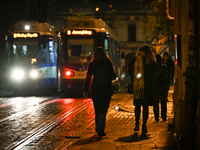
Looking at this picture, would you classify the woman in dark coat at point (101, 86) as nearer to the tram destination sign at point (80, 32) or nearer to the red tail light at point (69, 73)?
the red tail light at point (69, 73)

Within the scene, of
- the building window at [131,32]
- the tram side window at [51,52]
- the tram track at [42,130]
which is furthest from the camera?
the building window at [131,32]

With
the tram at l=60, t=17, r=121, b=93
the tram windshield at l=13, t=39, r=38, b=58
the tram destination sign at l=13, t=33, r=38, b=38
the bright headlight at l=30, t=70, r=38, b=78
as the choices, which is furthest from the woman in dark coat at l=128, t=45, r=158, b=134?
the tram destination sign at l=13, t=33, r=38, b=38

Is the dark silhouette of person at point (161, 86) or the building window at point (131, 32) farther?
the building window at point (131, 32)

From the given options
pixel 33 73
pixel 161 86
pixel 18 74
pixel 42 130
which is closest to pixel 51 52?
pixel 33 73

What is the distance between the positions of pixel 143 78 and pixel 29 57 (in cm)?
1295

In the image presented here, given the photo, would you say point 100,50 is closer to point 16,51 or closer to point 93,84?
point 93,84

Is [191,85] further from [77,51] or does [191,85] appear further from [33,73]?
[33,73]

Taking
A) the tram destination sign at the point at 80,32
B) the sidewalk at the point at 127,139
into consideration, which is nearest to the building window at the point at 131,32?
the tram destination sign at the point at 80,32

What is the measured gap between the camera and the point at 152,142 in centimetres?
734

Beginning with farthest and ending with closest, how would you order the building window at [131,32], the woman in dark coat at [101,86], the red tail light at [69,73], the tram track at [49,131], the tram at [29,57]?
1. the building window at [131,32]
2. the tram at [29,57]
3. the red tail light at [69,73]
4. the woman in dark coat at [101,86]
5. the tram track at [49,131]

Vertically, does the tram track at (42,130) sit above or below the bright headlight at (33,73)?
below

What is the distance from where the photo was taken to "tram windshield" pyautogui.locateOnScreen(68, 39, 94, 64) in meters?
18.7

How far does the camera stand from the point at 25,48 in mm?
20625

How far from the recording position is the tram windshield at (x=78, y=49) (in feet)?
61.3
